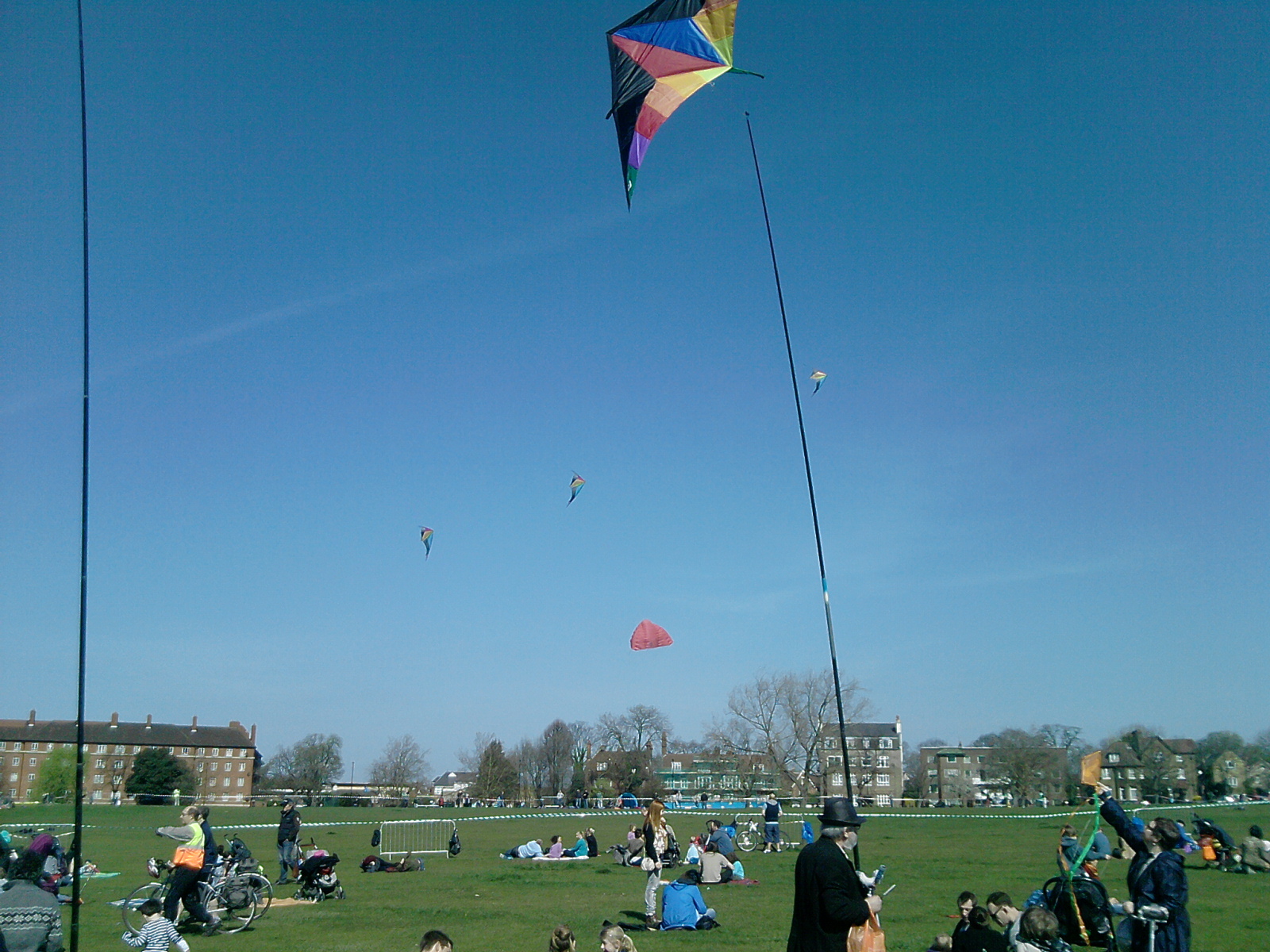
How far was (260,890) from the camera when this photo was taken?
47.9 feet

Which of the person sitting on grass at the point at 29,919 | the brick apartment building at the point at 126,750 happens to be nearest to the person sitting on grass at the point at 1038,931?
the person sitting on grass at the point at 29,919

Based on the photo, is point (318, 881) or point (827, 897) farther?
point (318, 881)

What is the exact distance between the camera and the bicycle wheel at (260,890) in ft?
46.3

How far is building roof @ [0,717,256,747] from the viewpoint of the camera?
11306cm

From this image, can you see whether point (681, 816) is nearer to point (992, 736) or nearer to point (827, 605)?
point (827, 605)

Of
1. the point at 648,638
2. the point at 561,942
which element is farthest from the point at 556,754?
the point at 561,942

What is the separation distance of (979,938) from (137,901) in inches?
476

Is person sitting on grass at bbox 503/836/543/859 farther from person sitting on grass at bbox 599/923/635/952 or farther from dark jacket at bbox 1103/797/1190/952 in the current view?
dark jacket at bbox 1103/797/1190/952

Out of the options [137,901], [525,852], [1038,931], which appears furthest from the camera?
[525,852]

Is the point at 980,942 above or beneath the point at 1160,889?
beneath

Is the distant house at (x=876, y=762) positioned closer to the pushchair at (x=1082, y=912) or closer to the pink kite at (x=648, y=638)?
the pink kite at (x=648, y=638)

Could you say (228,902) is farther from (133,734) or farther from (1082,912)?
(133,734)

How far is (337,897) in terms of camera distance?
55.0 feet

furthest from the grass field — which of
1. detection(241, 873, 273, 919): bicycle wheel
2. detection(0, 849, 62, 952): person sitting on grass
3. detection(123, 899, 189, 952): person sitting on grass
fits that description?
detection(0, 849, 62, 952): person sitting on grass
